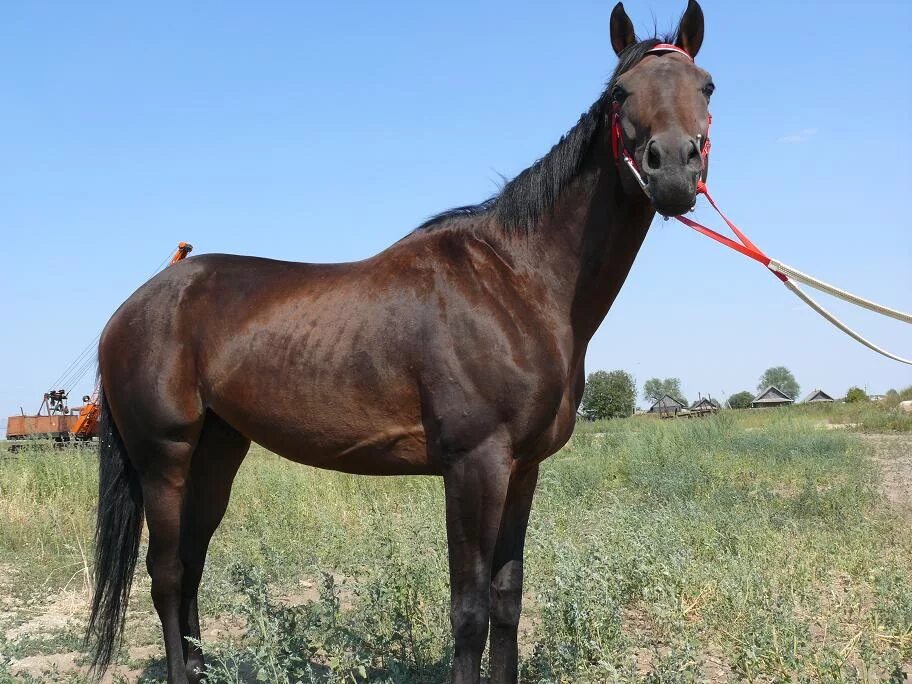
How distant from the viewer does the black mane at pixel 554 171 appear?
2963mm

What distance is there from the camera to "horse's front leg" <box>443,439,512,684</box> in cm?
280

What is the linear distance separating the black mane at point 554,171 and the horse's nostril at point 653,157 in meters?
0.44

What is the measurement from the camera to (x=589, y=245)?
3057 mm

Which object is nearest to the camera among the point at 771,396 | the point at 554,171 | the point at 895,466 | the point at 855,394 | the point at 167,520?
the point at 554,171

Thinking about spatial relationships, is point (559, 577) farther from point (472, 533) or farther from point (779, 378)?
point (779, 378)

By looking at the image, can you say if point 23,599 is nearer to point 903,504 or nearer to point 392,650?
point 392,650

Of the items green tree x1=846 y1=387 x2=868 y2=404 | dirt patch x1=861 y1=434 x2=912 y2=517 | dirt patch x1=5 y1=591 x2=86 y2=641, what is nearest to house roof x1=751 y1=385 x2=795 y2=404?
green tree x1=846 y1=387 x2=868 y2=404

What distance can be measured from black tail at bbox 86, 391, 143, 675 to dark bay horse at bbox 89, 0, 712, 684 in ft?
0.06

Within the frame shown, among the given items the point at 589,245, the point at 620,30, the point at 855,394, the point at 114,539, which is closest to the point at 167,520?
the point at 114,539

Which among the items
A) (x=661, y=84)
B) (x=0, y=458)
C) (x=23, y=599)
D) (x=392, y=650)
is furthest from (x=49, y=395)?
(x=661, y=84)

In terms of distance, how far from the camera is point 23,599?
19.2ft

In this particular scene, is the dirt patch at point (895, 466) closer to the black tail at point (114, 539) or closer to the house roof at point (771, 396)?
the black tail at point (114, 539)

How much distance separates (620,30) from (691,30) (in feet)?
0.92

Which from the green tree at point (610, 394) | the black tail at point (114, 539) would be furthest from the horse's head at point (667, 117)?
the green tree at point (610, 394)
